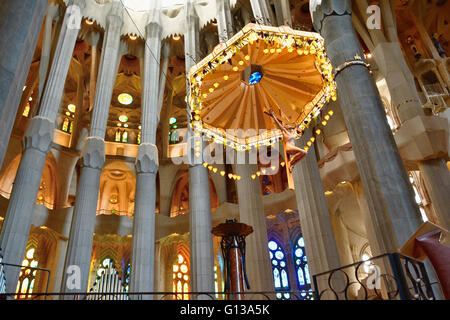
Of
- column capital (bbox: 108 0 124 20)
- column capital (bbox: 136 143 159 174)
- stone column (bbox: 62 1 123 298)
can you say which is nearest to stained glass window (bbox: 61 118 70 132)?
stone column (bbox: 62 1 123 298)

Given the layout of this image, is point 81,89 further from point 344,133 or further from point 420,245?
point 420,245

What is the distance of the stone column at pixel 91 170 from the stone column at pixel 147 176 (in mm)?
1384

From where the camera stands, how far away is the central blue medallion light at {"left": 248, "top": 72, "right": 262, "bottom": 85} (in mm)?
8023

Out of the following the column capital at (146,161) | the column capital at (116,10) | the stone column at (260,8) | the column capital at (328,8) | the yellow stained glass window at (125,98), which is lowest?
the column capital at (146,161)

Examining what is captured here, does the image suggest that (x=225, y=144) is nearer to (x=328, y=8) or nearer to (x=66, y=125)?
(x=328, y=8)

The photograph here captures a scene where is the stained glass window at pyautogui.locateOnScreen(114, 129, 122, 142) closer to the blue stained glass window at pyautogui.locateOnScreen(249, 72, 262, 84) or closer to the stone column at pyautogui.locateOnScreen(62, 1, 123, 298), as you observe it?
the stone column at pyautogui.locateOnScreen(62, 1, 123, 298)

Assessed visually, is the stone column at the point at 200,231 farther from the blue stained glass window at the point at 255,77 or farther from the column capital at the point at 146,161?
the blue stained glass window at the point at 255,77

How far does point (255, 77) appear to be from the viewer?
8094 millimetres

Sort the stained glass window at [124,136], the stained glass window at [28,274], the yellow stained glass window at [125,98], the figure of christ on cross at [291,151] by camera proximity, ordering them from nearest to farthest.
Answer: the figure of christ on cross at [291,151], the stained glass window at [28,274], the stained glass window at [124,136], the yellow stained glass window at [125,98]

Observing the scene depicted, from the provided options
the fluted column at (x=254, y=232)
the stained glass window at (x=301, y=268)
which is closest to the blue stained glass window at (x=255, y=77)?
the fluted column at (x=254, y=232)

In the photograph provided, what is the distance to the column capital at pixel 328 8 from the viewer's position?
815 cm

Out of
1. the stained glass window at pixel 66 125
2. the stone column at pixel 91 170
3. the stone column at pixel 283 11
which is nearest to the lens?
the stone column at pixel 91 170

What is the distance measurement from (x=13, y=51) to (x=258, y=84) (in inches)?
222

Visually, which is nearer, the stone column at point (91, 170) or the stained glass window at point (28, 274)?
the stone column at point (91, 170)
